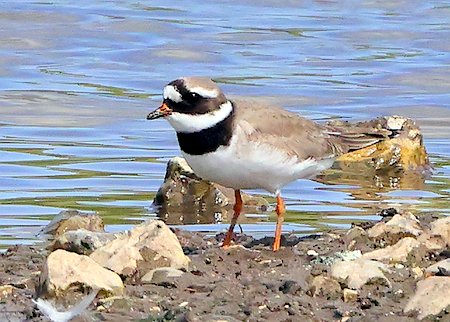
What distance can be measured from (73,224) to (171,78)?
28.0ft

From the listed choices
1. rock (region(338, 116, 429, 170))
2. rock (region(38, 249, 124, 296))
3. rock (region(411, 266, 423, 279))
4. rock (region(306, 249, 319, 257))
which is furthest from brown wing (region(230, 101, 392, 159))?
rock (region(338, 116, 429, 170))

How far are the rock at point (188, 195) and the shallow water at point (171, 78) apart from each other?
19cm

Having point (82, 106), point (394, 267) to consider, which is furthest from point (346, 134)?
point (82, 106)

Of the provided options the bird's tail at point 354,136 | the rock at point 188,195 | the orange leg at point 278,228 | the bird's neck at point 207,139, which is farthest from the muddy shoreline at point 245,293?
the rock at point 188,195

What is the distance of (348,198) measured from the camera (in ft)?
35.9

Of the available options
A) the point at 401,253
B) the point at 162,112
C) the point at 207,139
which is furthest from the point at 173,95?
the point at 401,253

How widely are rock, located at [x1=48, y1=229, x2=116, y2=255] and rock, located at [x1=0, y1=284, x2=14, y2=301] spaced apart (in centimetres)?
90

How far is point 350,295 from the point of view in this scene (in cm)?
660

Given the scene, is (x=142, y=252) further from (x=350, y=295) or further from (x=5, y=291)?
(x=350, y=295)

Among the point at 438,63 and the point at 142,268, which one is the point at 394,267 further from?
the point at 438,63

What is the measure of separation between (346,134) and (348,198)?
5.13 feet

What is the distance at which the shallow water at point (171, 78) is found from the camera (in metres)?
10.7

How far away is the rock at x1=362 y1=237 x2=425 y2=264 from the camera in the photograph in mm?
7309

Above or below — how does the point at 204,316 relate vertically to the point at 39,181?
above
